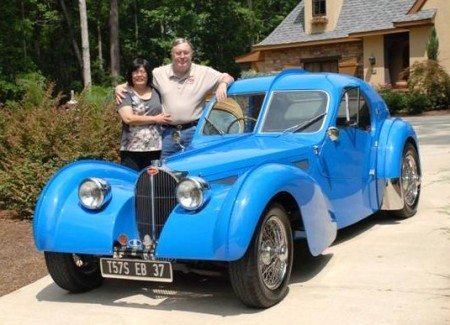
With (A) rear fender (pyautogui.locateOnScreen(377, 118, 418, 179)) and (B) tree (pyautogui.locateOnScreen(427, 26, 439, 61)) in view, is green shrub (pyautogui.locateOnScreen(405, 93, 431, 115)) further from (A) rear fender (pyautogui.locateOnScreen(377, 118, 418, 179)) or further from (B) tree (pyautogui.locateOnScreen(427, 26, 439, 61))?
(A) rear fender (pyautogui.locateOnScreen(377, 118, 418, 179))

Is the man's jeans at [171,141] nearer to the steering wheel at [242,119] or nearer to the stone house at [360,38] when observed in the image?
the steering wheel at [242,119]

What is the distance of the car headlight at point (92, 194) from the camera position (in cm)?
477

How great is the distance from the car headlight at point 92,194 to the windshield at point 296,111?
1.73 meters

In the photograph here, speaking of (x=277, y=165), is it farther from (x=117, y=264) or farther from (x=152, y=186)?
(x=117, y=264)

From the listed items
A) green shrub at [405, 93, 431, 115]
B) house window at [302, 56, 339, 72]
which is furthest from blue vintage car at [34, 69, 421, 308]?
house window at [302, 56, 339, 72]

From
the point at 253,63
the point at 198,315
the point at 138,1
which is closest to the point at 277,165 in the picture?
the point at 198,315

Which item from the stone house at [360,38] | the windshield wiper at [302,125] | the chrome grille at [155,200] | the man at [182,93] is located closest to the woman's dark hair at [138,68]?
the man at [182,93]

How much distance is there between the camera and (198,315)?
4.42 metres

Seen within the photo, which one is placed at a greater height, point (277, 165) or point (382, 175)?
point (277, 165)

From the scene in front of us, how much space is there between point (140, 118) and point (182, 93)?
0.59 meters

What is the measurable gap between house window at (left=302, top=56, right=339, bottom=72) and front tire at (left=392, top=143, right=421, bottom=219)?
2358 cm

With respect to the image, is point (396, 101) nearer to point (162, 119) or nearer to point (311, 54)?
point (311, 54)

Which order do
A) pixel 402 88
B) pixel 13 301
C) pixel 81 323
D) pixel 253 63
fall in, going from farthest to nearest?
pixel 253 63 → pixel 402 88 → pixel 13 301 → pixel 81 323

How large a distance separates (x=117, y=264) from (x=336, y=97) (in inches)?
108
